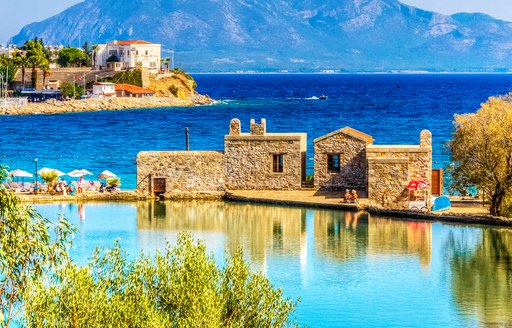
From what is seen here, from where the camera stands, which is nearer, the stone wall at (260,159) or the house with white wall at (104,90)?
the stone wall at (260,159)

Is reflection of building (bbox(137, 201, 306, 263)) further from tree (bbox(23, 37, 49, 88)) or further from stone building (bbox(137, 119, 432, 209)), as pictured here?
tree (bbox(23, 37, 49, 88))

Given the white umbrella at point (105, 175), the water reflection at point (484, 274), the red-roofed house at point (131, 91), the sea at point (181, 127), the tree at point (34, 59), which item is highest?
the tree at point (34, 59)

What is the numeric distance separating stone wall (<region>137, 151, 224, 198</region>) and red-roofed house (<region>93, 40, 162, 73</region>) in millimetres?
127958

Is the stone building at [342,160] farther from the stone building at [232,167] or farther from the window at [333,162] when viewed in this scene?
the stone building at [232,167]

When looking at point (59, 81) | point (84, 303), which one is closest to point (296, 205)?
point (84, 303)

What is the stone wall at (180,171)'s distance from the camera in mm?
46344

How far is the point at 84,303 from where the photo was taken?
1961cm

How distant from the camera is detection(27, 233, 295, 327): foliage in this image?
19.6 metres

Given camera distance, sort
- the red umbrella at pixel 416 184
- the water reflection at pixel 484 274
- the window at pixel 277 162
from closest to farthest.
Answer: the water reflection at pixel 484 274
the red umbrella at pixel 416 184
the window at pixel 277 162

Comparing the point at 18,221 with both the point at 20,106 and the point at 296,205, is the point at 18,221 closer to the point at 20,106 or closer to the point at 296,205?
the point at 296,205

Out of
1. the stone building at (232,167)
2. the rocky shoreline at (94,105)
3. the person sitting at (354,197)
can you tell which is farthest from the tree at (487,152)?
the rocky shoreline at (94,105)

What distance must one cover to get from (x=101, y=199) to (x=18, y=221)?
27.8 meters

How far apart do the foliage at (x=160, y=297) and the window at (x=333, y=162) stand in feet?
74.5

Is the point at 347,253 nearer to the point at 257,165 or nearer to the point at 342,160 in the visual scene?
the point at 342,160
